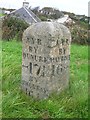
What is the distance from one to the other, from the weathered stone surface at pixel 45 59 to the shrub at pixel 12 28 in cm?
751

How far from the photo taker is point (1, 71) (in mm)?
6676

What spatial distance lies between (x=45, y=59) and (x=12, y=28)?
9385 millimetres

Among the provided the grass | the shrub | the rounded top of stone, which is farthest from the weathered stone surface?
the shrub

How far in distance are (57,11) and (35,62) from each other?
26011mm

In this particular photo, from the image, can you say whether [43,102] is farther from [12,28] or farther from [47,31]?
[12,28]

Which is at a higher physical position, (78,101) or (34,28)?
(34,28)

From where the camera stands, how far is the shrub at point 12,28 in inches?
546

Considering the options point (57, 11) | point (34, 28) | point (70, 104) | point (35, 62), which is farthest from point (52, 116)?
point (57, 11)

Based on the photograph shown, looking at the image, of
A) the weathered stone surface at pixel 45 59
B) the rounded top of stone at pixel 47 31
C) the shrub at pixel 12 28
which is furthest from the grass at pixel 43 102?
the shrub at pixel 12 28

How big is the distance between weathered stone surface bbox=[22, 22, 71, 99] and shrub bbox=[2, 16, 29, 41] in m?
7.51

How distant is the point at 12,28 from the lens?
1501cm

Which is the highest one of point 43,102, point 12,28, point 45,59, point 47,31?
point 47,31

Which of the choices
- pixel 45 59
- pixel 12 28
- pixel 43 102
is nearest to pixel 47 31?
pixel 45 59

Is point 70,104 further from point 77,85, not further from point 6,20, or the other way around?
point 6,20
